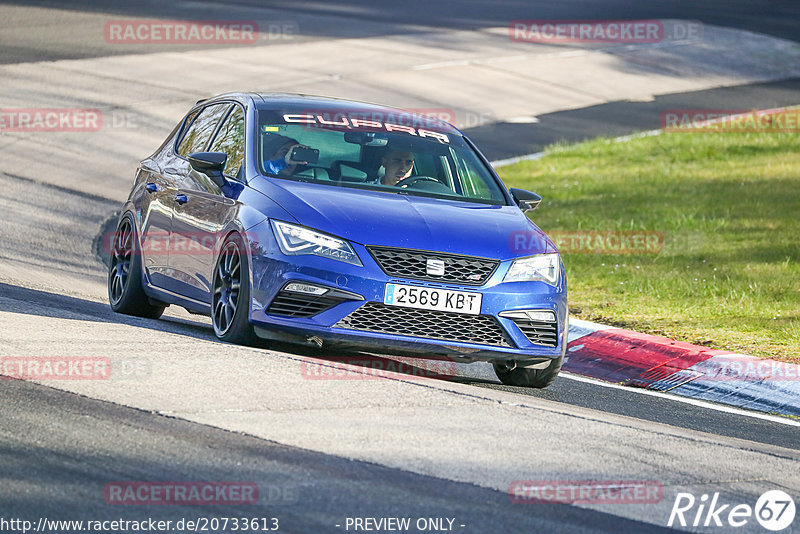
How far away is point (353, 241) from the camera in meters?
7.95

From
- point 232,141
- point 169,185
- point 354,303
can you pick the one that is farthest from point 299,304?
point 169,185

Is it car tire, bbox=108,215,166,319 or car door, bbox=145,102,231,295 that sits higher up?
car door, bbox=145,102,231,295

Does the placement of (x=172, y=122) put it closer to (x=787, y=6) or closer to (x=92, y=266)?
(x=92, y=266)

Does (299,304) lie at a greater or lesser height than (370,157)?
lesser

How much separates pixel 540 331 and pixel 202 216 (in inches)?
93.6

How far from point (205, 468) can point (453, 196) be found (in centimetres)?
399

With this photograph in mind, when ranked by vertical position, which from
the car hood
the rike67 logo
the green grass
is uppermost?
the car hood

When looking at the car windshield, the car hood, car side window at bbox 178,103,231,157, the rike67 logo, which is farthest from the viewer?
car side window at bbox 178,103,231,157

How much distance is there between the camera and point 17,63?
23672 millimetres

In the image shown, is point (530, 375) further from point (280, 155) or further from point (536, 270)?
point (280, 155)

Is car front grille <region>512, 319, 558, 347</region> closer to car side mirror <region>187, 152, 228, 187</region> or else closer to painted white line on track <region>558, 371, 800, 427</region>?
painted white line on track <region>558, 371, 800, 427</region>

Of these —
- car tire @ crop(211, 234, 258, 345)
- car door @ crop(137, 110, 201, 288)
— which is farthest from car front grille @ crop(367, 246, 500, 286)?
car door @ crop(137, 110, 201, 288)

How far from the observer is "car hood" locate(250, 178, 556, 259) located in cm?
Answer: 802

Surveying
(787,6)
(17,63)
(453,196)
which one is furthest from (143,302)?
(787,6)
